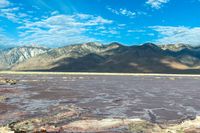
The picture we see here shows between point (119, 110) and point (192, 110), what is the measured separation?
897cm

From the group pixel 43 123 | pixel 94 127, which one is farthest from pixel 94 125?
pixel 43 123

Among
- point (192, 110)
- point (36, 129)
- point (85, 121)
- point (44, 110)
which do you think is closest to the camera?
point (36, 129)

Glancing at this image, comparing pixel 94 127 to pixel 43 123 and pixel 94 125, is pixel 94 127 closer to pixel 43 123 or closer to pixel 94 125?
pixel 94 125

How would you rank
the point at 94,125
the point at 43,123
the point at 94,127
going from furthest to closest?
the point at 43,123, the point at 94,125, the point at 94,127

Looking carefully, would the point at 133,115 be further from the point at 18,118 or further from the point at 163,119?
the point at 18,118

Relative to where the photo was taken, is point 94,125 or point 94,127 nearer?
point 94,127

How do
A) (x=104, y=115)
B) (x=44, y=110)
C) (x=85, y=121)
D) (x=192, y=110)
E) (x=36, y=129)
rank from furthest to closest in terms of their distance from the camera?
(x=192, y=110), (x=44, y=110), (x=104, y=115), (x=85, y=121), (x=36, y=129)

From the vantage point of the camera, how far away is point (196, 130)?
94.3 feet

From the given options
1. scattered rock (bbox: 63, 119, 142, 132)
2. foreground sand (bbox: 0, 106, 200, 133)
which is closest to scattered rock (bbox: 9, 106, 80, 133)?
foreground sand (bbox: 0, 106, 200, 133)

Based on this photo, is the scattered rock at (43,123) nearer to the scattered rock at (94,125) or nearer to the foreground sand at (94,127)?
the foreground sand at (94,127)

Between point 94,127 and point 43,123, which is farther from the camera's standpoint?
point 43,123

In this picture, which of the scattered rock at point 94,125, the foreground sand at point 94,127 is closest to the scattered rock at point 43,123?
the foreground sand at point 94,127

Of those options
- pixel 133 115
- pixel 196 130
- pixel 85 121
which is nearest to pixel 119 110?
pixel 133 115

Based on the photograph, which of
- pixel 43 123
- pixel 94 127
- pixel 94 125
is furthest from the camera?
pixel 43 123
